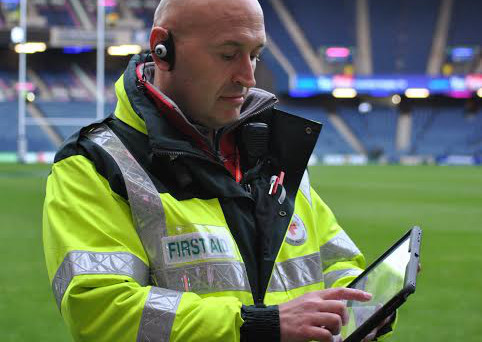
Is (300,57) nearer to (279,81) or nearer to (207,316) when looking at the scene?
(279,81)

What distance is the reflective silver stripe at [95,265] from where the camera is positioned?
170 centimetres

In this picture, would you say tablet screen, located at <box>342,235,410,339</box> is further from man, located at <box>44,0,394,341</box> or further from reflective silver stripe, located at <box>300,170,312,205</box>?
reflective silver stripe, located at <box>300,170,312,205</box>

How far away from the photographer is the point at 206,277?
1.84 metres

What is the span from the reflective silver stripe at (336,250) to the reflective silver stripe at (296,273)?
0.58 ft

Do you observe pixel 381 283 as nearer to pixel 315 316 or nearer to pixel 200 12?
pixel 315 316


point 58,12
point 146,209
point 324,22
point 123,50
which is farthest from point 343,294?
point 324,22

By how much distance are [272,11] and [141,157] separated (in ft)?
132

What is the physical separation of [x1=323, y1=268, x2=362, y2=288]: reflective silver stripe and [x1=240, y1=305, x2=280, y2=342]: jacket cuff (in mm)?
649

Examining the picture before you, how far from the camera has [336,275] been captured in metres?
2.26

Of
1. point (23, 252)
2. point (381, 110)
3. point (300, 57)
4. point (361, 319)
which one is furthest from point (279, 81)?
point (361, 319)

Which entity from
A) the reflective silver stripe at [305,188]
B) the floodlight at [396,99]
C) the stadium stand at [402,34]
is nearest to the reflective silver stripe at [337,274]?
the reflective silver stripe at [305,188]

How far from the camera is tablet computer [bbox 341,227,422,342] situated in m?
1.55

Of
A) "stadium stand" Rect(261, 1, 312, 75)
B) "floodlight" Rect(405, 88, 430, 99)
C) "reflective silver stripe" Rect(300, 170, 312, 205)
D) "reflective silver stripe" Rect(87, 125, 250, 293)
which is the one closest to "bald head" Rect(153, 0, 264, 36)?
"reflective silver stripe" Rect(87, 125, 250, 293)

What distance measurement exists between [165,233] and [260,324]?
328mm
